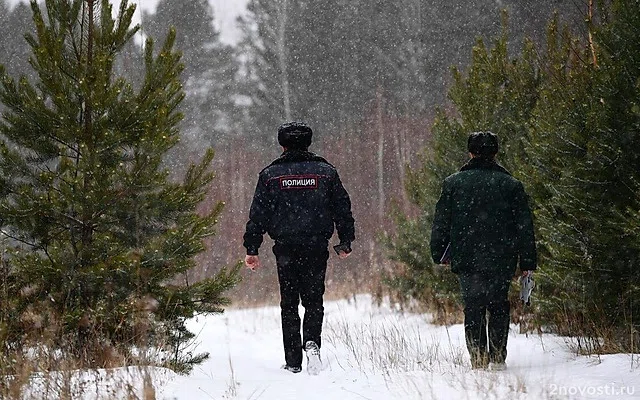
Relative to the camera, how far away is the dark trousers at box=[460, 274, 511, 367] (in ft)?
18.0

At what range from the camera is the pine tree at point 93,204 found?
5625 mm

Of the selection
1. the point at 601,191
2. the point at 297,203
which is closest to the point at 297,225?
the point at 297,203

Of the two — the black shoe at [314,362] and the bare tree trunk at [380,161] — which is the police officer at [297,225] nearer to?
the black shoe at [314,362]

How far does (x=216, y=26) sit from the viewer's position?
33.3 meters

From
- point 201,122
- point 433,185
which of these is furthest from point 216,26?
point 433,185

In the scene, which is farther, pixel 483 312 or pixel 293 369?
pixel 293 369

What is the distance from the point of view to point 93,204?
18.8ft

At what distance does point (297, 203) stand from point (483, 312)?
1.74 m

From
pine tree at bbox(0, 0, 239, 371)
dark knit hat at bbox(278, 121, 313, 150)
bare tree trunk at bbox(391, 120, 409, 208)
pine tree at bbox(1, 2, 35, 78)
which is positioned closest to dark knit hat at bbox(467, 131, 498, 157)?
dark knit hat at bbox(278, 121, 313, 150)

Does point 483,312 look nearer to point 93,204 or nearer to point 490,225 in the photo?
point 490,225

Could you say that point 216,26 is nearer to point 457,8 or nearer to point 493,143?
point 457,8

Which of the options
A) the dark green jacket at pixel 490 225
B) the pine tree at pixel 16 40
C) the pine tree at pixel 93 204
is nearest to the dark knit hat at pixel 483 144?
the dark green jacket at pixel 490 225

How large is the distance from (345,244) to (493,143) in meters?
1.49

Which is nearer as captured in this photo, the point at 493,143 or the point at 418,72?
→ the point at 493,143
